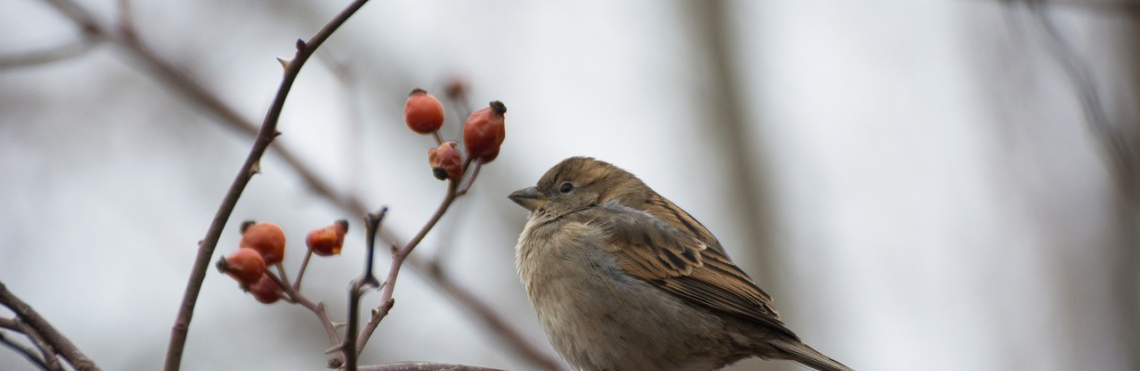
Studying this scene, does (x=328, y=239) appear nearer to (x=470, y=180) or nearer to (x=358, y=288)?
(x=470, y=180)

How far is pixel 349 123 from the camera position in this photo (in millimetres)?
4492

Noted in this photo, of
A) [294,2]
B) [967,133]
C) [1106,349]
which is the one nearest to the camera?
[1106,349]

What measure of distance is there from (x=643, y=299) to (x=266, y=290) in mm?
2518

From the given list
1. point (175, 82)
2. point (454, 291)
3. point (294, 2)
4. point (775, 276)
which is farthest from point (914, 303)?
point (175, 82)

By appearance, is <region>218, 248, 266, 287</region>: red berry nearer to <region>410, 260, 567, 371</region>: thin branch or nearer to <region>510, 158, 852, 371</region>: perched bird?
<region>410, 260, 567, 371</region>: thin branch

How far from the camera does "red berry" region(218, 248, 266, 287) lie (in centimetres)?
271

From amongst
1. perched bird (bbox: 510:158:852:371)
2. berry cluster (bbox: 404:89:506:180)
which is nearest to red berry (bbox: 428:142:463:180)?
berry cluster (bbox: 404:89:506:180)

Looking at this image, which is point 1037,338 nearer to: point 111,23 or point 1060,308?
point 1060,308

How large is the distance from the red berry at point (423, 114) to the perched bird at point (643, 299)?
2.04m

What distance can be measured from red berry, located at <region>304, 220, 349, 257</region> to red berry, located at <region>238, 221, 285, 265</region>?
73 millimetres

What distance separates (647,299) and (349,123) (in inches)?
59.7

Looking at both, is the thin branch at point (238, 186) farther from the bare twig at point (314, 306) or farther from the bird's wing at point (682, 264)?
the bird's wing at point (682, 264)

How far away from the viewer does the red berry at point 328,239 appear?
9.27ft

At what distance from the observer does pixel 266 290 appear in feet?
9.17
